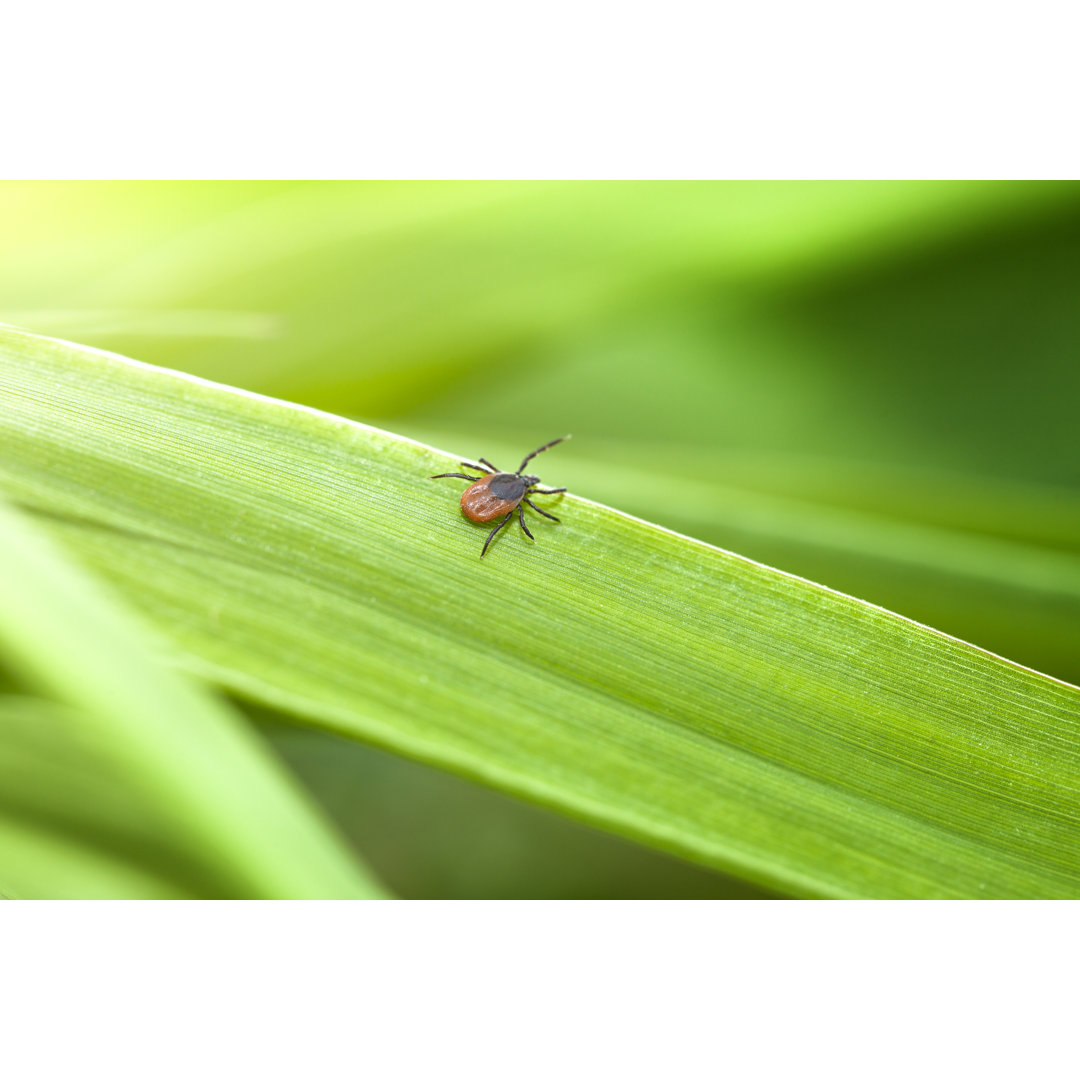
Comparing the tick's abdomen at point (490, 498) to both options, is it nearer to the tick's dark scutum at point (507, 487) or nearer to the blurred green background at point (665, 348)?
the tick's dark scutum at point (507, 487)

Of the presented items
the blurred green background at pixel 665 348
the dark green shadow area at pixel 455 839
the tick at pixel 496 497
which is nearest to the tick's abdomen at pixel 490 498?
the tick at pixel 496 497

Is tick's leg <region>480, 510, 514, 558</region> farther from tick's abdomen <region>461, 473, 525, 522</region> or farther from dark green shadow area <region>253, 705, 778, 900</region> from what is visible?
dark green shadow area <region>253, 705, 778, 900</region>

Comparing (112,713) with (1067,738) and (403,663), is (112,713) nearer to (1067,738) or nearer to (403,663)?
(403,663)

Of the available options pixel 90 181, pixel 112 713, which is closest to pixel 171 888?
pixel 112 713

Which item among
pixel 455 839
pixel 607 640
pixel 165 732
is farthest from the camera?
pixel 455 839

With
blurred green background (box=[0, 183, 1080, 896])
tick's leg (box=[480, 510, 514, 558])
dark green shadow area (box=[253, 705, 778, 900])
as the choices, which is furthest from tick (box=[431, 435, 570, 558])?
dark green shadow area (box=[253, 705, 778, 900])

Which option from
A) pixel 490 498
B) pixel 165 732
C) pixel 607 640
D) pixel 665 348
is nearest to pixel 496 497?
pixel 490 498

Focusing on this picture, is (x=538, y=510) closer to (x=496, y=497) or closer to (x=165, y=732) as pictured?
(x=496, y=497)
